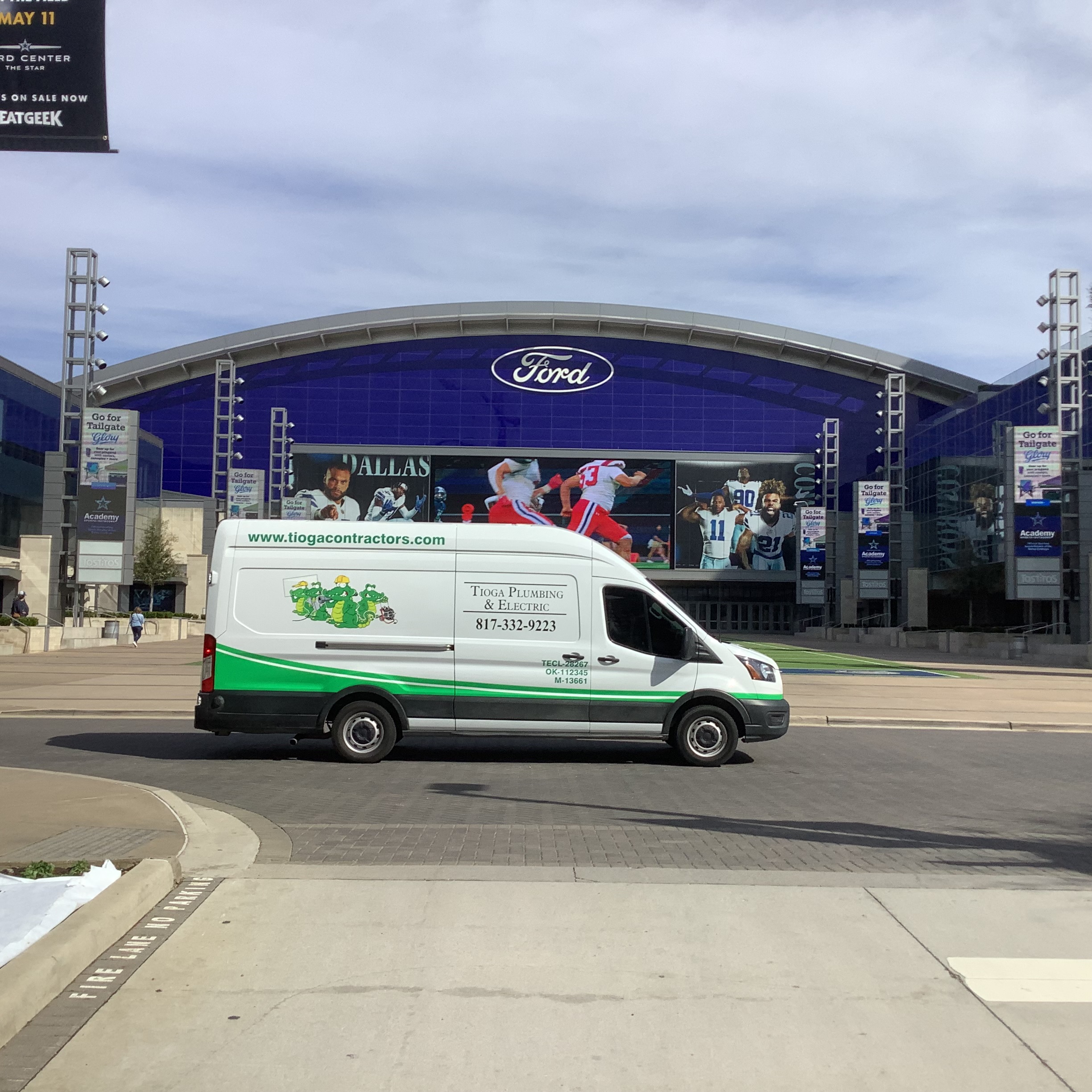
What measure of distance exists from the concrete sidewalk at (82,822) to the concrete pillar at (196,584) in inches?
1964

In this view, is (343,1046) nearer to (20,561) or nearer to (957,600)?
(20,561)

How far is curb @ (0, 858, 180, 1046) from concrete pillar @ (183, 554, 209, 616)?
176 ft

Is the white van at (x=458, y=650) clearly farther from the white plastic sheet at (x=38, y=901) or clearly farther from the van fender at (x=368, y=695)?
the white plastic sheet at (x=38, y=901)

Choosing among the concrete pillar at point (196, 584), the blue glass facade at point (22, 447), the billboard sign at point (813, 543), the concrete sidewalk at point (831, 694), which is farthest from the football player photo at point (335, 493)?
the concrete sidewalk at point (831, 694)

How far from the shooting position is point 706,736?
1220 centimetres

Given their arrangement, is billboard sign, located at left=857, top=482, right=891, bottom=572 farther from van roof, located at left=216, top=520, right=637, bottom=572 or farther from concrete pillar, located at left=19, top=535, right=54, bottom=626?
van roof, located at left=216, top=520, right=637, bottom=572

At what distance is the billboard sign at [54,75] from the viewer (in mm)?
7590

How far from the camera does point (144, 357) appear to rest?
263 feet

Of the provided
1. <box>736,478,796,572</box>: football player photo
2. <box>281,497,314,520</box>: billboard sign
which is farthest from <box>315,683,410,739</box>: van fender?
<box>736,478,796,572</box>: football player photo

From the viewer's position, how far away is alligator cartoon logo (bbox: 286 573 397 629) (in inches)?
480

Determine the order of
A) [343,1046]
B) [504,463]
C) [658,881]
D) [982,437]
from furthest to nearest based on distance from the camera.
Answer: [504,463] → [982,437] → [658,881] → [343,1046]

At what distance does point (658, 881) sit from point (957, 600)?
2305 inches

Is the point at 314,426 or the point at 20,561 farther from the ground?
the point at 314,426

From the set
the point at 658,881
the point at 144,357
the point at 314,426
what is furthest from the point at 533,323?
the point at 658,881
